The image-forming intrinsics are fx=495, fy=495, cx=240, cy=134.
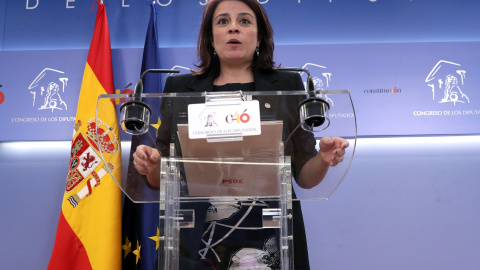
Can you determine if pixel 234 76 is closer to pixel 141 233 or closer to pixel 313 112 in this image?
pixel 313 112

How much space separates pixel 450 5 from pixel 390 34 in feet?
1.61

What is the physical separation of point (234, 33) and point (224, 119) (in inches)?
30.8

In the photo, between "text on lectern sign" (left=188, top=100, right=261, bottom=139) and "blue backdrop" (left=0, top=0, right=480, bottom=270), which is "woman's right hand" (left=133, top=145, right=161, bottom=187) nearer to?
"text on lectern sign" (left=188, top=100, right=261, bottom=139)

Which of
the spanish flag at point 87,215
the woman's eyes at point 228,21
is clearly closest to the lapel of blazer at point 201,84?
the woman's eyes at point 228,21

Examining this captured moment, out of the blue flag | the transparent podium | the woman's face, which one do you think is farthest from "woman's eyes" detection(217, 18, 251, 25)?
the blue flag

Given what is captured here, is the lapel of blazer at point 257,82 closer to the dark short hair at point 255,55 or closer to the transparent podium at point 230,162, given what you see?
the dark short hair at point 255,55

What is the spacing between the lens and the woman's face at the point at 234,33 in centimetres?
181

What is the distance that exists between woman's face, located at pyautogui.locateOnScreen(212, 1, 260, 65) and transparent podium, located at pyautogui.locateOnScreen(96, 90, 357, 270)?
2.27ft

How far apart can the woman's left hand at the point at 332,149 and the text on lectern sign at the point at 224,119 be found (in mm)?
186

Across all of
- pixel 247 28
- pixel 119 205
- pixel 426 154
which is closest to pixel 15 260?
pixel 119 205

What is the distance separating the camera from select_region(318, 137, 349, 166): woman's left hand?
118 cm

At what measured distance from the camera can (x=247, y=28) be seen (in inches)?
72.9

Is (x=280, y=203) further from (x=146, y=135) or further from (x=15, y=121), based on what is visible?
(x=15, y=121)

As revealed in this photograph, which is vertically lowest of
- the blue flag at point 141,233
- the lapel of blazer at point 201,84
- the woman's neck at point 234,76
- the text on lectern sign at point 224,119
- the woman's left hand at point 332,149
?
the blue flag at point 141,233
